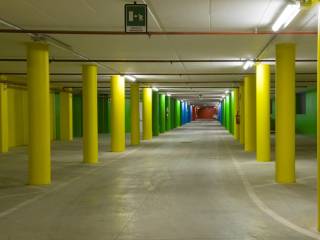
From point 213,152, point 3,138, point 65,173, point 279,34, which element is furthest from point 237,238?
point 3,138

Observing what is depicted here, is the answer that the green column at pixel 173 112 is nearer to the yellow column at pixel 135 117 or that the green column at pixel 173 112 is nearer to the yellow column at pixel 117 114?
the yellow column at pixel 135 117

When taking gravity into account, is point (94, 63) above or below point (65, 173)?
above

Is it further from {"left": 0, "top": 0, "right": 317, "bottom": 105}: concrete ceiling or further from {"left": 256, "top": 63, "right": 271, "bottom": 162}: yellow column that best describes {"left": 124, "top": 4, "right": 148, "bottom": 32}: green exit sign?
{"left": 256, "top": 63, "right": 271, "bottom": 162}: yellow column

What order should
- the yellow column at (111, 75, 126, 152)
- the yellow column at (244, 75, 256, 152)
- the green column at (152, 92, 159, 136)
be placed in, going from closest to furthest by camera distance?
the yellow column at (244, 75, 256, 152)
the yellow column at (111, 75, 126, 152)
the green column at (152, 92, 159, 136)

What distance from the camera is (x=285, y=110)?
34.5 feet

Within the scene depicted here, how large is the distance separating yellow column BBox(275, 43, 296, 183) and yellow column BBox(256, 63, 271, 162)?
4018 millimetres

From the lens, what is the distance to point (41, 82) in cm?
1043

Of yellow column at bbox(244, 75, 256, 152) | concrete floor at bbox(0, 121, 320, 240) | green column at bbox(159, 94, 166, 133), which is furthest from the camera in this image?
green column at bbox(159, 94, 166, 133)

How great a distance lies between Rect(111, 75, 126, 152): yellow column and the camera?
62.9 feet

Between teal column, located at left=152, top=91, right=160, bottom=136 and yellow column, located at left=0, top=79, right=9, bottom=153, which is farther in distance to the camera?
teal column, located at left=152, top=91, right=160, bottom=136

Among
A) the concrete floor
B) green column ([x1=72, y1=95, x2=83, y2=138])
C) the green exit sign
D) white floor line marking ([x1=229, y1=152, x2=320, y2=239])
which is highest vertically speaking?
the green exit sign

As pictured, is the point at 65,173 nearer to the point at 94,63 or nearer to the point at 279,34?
the point at 94,63

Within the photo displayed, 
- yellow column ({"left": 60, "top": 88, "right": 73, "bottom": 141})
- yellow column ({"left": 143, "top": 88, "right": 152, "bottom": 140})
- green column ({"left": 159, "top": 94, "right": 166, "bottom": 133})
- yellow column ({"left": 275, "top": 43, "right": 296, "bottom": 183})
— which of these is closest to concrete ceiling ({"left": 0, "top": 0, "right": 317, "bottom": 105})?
yellow column ({"left": 275, "top": 43, "right": 296, "bottom": 183})

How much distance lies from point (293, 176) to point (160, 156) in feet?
23.0
